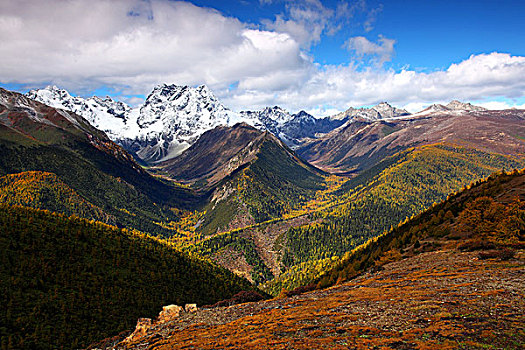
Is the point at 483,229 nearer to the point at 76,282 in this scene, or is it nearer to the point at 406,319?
the point at 406,319

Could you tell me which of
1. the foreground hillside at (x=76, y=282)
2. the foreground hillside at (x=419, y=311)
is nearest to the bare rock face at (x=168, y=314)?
the foreground hillside at (x=419, y=311)

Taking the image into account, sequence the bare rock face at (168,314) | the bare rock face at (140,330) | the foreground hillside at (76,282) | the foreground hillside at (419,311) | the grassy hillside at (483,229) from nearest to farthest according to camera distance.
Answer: the foreground hillside at (419,311) < the grassy hillside at (483,229) < the bare rock face at (140,330) < the foreground hillside at (76,282) < the bare rock face at (168,314)

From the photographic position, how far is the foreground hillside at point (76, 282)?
8762cm

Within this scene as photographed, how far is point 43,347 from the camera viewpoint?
3182 inches

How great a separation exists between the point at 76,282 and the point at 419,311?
428ft

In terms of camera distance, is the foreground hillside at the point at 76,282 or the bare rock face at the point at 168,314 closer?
the foreground hillside at the point at 76,282

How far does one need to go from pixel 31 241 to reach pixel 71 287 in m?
33.7

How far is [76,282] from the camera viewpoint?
11319 centimetres

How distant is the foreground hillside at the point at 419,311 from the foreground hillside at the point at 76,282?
122 feet

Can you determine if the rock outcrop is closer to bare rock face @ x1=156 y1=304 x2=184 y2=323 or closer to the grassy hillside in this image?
bare rock face @ x1=156 y1=304 x2=184 y2=323

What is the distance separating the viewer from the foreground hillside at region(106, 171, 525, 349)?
103ft

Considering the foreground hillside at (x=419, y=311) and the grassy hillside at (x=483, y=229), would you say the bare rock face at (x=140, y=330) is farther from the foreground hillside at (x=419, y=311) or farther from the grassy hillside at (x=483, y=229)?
the grassy hillside at (x=483, y=229)

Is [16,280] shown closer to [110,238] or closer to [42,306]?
[42,306]

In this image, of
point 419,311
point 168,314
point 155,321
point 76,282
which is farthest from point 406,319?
point 76,282
